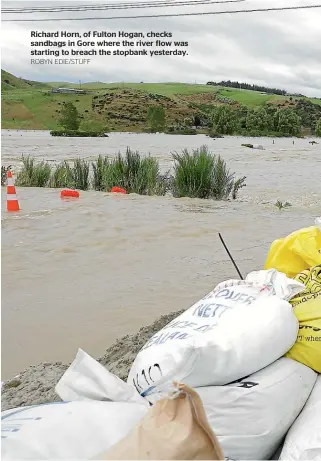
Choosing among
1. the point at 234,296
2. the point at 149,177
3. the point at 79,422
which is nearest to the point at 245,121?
the point at 149,177

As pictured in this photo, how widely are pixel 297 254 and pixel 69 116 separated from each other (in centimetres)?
3903

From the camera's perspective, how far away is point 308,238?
8.86ft

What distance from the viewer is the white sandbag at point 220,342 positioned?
4.99 ft

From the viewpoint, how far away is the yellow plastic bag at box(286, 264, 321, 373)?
1854mm

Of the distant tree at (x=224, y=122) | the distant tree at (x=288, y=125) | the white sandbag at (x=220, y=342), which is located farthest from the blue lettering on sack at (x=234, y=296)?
the distant tree at (x=288, y=125)

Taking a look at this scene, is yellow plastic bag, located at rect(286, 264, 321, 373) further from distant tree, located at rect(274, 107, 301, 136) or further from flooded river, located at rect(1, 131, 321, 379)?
distant tree, located at rect(274, 107, 301, 136)

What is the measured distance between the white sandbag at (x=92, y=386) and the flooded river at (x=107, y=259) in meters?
1.50

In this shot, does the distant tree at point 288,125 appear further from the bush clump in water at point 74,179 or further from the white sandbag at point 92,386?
the white sandbag at point 92,386

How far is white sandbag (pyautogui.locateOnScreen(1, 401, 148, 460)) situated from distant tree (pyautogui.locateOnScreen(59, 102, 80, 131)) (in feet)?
132

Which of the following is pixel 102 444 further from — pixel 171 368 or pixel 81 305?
pixel 81 305

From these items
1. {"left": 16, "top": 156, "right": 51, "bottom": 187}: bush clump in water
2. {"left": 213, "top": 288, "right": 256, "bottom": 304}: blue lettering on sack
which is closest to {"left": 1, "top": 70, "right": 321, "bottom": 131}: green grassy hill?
{"left": 16, "top": 156, "right": 51, "bottom": 187}: bush clump in water

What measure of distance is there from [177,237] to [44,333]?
10.1 ft

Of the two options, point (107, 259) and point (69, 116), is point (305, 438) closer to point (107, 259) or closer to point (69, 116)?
point (107, 259)

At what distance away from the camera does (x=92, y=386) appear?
150cm
